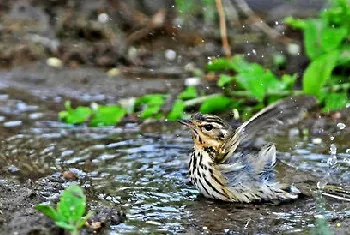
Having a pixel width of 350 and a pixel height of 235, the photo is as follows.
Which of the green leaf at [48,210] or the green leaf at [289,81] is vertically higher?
the green leaf at [289,81]

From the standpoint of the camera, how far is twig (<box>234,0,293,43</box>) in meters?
10.4

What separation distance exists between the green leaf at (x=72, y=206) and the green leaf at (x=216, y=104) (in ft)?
10.9

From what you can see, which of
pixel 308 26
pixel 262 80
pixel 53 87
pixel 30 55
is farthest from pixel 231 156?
pixel 30 55

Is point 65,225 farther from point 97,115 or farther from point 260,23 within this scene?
point 260,23

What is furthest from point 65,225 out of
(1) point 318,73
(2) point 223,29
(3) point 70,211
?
(2) point 223,29

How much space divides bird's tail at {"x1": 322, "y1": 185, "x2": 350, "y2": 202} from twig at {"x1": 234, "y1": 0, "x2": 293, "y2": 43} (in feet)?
12.9

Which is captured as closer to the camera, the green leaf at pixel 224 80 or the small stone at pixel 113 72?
the green leaf at pixel 224 80

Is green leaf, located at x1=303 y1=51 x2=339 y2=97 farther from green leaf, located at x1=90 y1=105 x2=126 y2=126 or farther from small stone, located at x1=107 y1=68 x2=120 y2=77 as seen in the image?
small stone, located at x1=107 y1=68 x2=120 y2=77

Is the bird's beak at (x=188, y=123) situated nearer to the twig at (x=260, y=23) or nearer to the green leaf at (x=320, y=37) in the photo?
the green leaf at (x=320, y=37)

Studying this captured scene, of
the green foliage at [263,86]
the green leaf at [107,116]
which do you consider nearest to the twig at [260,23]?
the green foliage at [263,86]

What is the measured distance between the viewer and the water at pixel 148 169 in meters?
6.09

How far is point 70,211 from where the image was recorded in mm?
5309

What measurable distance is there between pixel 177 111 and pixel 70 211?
127 inches

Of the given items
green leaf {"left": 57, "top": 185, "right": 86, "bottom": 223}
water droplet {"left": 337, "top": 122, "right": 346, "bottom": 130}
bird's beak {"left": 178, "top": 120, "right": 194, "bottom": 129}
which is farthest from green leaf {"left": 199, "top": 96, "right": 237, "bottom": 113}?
green leaf {"left": 57, "top": 185, "right": 86, "bottom": 223}
